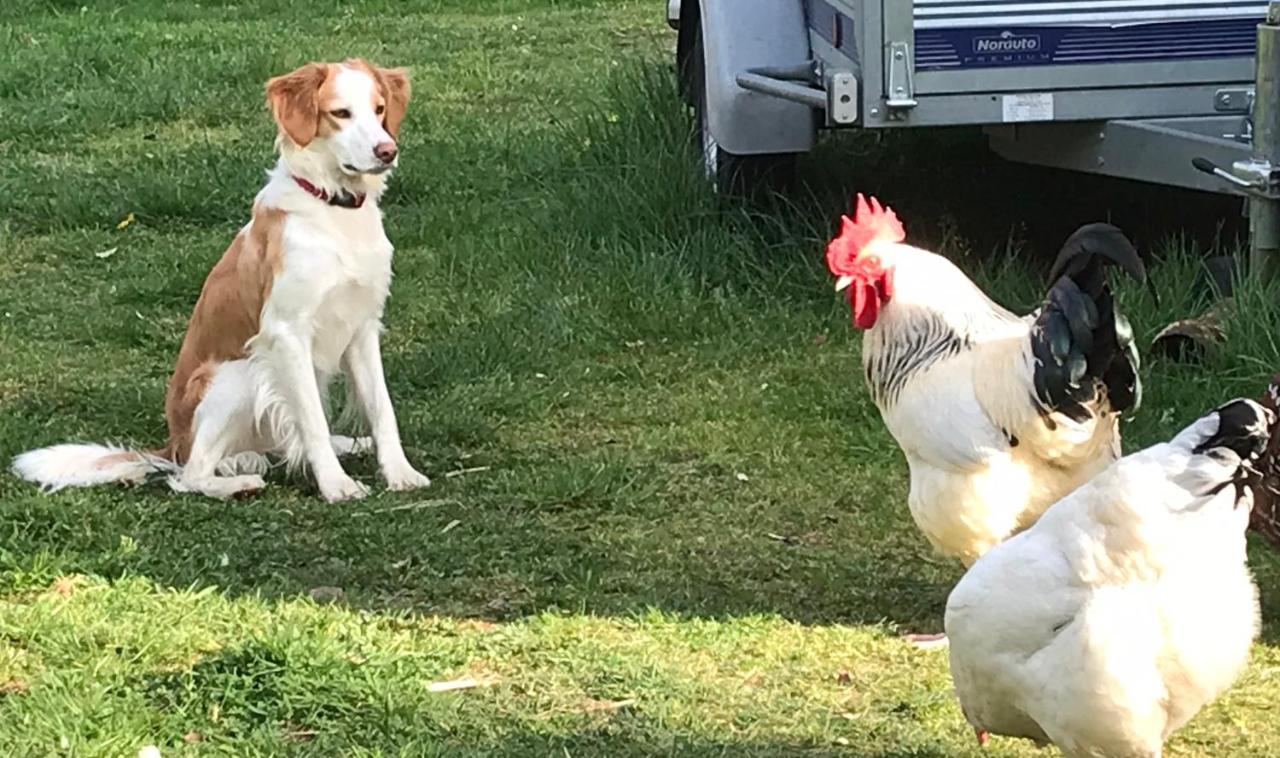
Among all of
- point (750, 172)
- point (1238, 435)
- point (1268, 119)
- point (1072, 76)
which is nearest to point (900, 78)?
point (1072, 76)

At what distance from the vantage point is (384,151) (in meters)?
5.51

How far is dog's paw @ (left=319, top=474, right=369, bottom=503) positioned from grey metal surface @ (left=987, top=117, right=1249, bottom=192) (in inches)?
104

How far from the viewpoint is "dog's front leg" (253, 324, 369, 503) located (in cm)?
554

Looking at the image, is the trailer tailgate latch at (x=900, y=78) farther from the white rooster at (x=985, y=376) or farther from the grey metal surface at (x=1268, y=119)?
the white rooster at (x=985, y=376)

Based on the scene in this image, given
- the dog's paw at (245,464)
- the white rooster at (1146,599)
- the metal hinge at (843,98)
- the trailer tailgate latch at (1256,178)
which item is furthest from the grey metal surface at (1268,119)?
the dog's paw at (245,464)

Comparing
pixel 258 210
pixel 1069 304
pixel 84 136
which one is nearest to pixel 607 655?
pixel 1069 304

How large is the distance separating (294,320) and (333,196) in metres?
0.38

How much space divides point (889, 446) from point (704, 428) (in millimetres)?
605

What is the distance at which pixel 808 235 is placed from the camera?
24.0 feet

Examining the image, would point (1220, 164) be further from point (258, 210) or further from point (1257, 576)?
point (258, 210)

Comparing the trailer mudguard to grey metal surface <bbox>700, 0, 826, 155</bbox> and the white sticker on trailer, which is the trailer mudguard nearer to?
grey metal surface <bbox>700, 0, 826, 155</bbox>

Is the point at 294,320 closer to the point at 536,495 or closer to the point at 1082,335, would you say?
the point at 536,495

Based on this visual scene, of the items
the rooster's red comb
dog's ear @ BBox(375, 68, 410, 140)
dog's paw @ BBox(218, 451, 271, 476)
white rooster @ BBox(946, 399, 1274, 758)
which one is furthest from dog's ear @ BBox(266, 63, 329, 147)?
white rooster @ BBox(946, 399, 1274, 758)

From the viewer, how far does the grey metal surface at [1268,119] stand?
560cm
